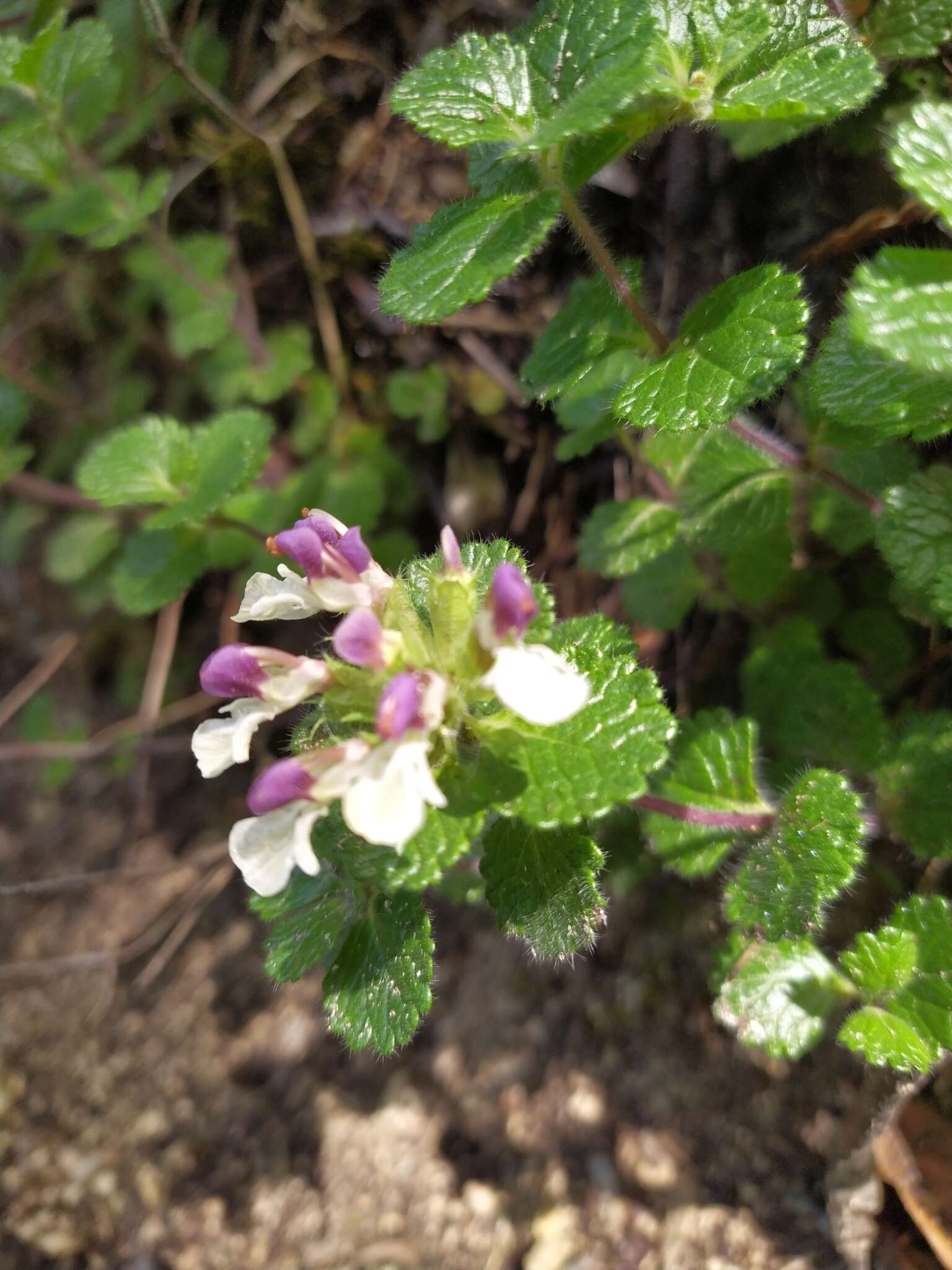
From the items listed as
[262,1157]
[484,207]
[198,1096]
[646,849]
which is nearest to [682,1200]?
[646,849]

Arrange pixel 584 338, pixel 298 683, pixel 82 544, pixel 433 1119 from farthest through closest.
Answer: pixel 82 544, pixel 433 1119, pixel 584 338, pixel 298 683

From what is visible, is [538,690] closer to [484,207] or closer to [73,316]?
[484,207]

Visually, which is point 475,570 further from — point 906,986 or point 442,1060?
point 442,1060

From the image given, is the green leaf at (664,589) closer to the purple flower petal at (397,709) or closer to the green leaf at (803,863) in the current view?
the green leaf at (803,863)

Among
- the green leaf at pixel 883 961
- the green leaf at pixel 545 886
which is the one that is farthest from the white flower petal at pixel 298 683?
the green leaf at pixel 883 961

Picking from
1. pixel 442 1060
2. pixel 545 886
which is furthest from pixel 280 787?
pixel 442 1060

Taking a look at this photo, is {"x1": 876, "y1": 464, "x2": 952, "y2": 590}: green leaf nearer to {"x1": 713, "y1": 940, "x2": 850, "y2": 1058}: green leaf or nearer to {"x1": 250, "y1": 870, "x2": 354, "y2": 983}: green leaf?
{"x1": 713, "y1": 940, "x2": 850, "y2": 1058}: green leaf
